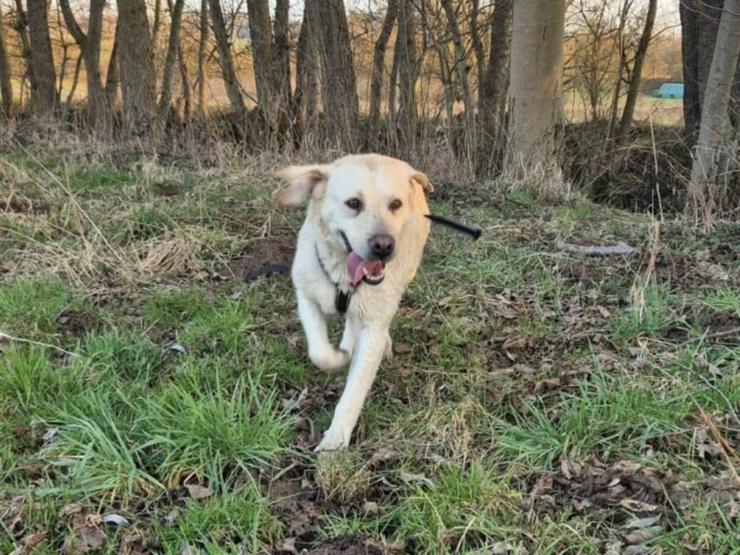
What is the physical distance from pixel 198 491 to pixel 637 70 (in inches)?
438

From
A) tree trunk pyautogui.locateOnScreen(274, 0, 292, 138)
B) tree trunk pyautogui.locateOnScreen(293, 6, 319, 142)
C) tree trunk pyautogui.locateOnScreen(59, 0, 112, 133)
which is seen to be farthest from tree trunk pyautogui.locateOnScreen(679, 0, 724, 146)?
tree trunk pyautogui.locateOnScreen(59, 0, 112, 133)

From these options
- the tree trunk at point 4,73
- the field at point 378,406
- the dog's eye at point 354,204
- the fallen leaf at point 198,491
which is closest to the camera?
the field at point 378,406

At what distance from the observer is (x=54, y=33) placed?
1939cm

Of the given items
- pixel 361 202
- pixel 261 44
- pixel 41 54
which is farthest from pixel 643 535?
pixel 41 54

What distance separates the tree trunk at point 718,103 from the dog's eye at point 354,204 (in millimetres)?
4420

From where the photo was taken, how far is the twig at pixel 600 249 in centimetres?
473

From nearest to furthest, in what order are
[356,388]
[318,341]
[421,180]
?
[356,388] < [318,341] < [421,180]

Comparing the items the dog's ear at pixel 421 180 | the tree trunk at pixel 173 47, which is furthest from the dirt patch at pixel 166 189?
the tree trunk at pixel 173 47

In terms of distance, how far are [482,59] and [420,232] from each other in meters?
8.79

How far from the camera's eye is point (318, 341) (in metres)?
3.00

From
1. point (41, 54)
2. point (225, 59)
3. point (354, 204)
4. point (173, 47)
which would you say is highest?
point (173, 47)

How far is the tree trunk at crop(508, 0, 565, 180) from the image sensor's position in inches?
293

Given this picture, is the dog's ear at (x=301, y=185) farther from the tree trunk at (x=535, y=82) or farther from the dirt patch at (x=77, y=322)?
the tree trunk at (x=535, y=82)

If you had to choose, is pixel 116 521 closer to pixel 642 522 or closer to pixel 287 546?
pixel 287 546
